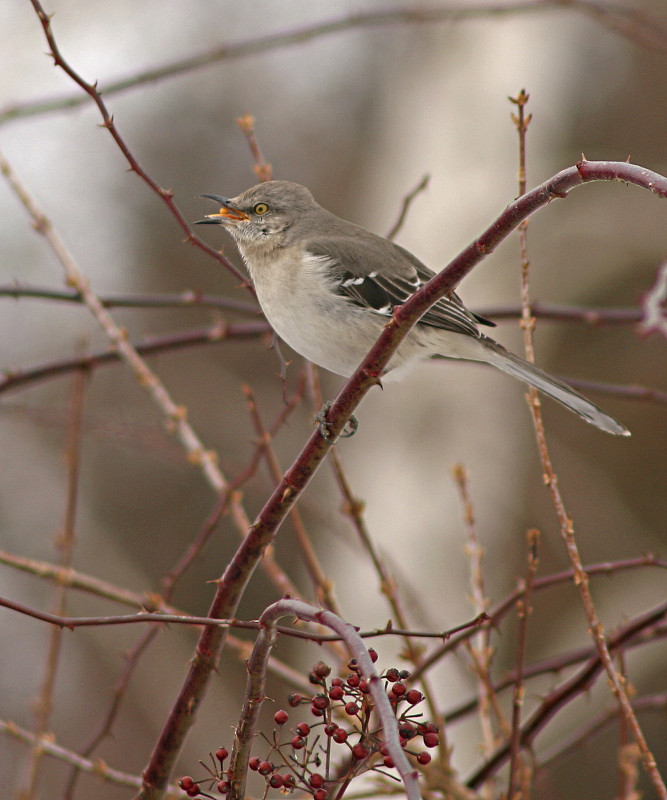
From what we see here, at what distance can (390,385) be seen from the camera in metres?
7.34

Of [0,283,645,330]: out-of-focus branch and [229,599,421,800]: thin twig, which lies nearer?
[229,599,421,800]: thin twig

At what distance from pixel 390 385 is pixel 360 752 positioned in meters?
6.07

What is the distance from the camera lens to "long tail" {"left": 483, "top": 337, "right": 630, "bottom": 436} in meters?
2.83

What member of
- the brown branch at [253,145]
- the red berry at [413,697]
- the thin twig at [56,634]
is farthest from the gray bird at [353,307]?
the red berry at [413,697]

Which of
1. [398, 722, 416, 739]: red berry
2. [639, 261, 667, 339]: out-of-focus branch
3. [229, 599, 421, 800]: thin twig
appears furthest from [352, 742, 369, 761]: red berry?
[639, 261, 667, 339]: out-of-focus branch

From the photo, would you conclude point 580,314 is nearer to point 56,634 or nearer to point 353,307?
point 353,307

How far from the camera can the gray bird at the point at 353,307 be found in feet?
10.5

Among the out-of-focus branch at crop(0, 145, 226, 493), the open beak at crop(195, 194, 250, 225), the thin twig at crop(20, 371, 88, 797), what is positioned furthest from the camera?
the open beak at crop(195, 194, 250, 225)

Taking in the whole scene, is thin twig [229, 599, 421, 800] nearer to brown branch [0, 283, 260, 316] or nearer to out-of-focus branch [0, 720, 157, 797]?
out-of-focus branch [0, 720, 157, 797]

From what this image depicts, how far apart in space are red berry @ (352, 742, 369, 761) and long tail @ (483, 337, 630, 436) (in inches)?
61.2

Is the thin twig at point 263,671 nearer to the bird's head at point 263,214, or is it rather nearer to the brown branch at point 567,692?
the brown branch at point 567,692

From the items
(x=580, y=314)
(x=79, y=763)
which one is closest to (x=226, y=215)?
(x=580, y=314)

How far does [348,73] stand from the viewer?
30.2ft

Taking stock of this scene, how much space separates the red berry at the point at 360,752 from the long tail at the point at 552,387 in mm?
1556
